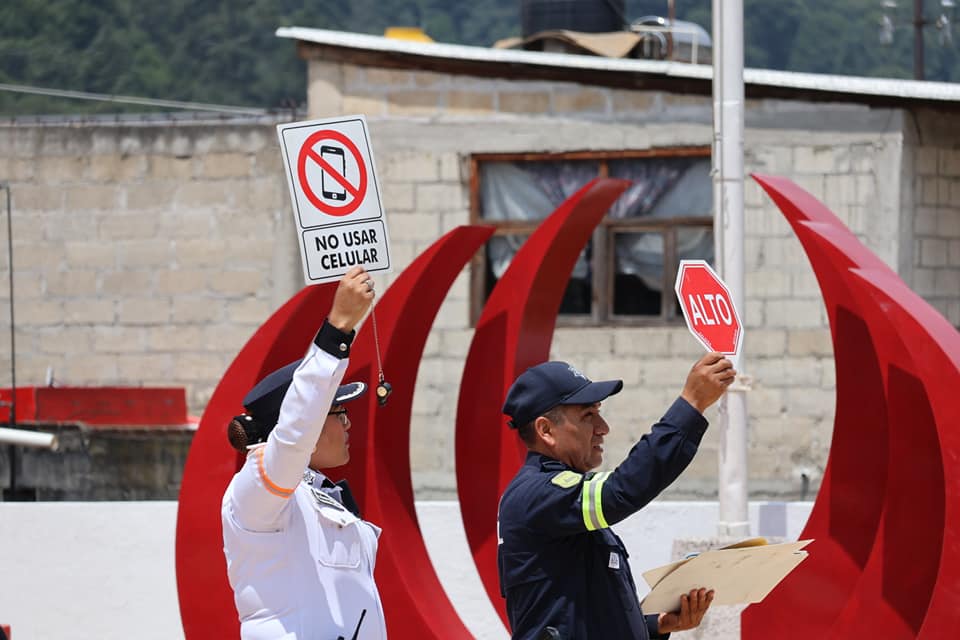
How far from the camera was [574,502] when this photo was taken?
161 inches

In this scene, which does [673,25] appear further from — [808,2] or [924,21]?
[808,2]

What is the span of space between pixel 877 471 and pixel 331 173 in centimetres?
295

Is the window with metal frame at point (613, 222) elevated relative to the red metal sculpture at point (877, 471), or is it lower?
elevated

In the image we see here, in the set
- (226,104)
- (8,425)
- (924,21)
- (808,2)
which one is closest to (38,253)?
(8,425)

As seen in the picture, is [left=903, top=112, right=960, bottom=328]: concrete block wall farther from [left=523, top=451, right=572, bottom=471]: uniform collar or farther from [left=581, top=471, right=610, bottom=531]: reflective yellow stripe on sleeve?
[left=581, top=471, right=610, bottom=531]: reflective yellow stripe on sleeve

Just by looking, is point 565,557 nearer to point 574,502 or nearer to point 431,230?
point 574,502

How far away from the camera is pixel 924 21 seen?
2995 centimetres

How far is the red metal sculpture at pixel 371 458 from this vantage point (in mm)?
6586

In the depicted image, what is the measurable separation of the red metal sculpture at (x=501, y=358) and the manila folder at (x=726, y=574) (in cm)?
276

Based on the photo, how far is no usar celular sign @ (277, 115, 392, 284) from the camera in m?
5.47

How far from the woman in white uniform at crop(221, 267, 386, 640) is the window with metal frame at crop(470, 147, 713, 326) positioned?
7952 millimetres

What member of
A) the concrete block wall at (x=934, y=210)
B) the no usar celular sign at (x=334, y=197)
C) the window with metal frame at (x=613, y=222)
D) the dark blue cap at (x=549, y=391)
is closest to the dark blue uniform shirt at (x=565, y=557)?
the dark blue cap at (x=549, y=391)

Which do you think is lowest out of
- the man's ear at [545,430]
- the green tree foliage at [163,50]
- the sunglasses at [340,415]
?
the man's ear at [545,430]

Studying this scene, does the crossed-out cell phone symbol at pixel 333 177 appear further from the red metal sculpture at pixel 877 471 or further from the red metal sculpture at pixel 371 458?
the red metal sculpture at pixel 877 471
